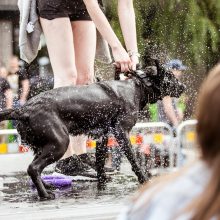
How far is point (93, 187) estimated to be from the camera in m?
5.39

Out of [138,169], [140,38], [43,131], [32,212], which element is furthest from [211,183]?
[140,38]

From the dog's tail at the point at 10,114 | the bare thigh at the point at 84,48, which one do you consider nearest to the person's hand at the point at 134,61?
the bare thigh at the point at 84,48

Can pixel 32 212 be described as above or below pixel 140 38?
below

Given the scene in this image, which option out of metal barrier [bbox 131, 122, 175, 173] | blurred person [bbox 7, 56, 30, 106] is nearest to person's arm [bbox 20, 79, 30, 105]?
blurred person [bbox 7, 56, 30, 106]

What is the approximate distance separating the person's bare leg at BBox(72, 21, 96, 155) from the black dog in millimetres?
365

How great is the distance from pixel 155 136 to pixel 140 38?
7.72 feet

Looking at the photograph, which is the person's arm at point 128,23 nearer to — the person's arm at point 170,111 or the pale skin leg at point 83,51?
the pale skin leg at point 83,51

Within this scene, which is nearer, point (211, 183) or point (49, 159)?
point (211, 183)

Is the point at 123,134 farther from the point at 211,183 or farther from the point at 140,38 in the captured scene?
the point at 140,38

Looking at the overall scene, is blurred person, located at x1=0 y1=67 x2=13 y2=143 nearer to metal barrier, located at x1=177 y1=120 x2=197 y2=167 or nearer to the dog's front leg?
metal barrier, located at x1=177 y1=120 x2=197 y2=167

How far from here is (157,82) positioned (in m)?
5.35

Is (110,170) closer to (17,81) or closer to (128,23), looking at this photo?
(128,23)

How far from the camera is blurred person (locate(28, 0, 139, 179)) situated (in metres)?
5.41

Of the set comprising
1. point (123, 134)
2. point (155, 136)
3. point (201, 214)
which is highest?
point (201, 214)
